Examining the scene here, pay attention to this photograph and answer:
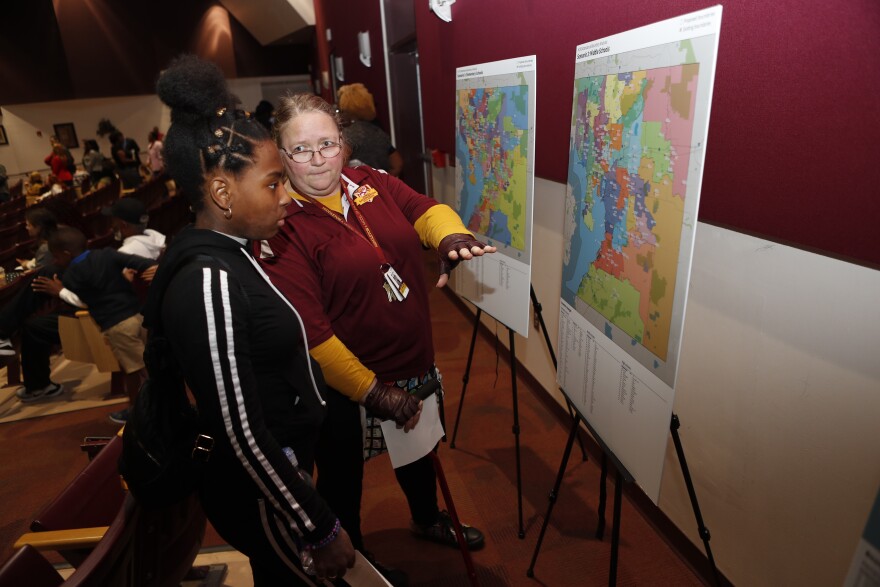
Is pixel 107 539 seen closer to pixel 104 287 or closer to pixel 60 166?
pixel 104 287

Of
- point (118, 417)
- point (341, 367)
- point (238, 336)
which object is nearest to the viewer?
point (238, 336)

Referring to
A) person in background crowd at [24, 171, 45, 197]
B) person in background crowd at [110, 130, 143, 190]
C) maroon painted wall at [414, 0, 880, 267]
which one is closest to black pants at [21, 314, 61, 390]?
maroon painted wall at [414, 0, 880, 267]

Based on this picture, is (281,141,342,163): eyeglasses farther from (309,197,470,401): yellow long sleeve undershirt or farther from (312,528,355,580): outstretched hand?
(312,528,355,580): outstretched hand

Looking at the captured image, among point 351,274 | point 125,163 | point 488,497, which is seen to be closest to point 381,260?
point 351,274

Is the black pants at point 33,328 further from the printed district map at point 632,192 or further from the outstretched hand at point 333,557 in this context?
the printed district map at point 632,192

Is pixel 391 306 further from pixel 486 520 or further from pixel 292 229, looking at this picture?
pixel 486 520

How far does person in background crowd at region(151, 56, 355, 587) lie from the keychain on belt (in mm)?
340

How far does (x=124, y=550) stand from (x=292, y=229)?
817 millimetres

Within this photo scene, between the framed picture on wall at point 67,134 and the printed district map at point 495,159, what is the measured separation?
43.0 ft

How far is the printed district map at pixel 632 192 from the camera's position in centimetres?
106

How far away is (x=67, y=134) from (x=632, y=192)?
1432 centimetres

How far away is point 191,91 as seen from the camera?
0.99 meters

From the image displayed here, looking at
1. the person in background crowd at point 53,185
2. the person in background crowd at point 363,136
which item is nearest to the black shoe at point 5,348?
the person in background crowd at point 363,136

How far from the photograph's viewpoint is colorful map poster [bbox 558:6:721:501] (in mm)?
1018
